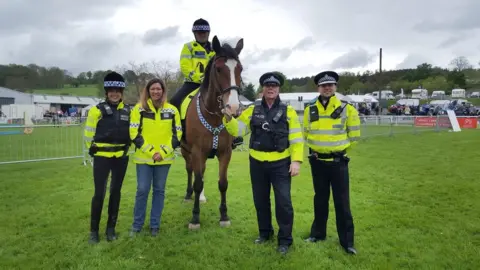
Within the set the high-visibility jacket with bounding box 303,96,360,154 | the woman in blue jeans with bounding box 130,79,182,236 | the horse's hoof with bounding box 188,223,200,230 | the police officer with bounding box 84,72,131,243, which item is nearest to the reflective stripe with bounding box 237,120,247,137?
the high-visibility jacket with bounding box 303,96,360,154

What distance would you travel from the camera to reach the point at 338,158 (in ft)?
14.0

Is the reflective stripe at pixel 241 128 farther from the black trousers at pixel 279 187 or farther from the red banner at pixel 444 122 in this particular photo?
the red banner at pixel 444 122

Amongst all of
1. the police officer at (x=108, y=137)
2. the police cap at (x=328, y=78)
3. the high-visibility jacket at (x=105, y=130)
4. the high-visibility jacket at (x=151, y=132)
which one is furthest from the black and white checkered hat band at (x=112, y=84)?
the police cap at (x=328, y=78)

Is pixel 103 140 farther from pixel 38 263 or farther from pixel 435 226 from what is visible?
pixel 435 226

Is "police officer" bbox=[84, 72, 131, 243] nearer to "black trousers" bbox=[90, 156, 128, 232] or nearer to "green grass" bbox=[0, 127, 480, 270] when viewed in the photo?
"black trousers" bbox=[90, 156, 128, 232]

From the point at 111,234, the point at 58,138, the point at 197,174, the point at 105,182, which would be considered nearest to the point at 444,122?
the point at 197,174

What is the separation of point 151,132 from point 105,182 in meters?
0.89

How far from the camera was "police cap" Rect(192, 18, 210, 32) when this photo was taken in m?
5.99

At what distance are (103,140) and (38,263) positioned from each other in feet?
5.33

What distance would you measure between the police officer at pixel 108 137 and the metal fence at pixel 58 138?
719 cm

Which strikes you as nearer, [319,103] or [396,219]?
[319,103]

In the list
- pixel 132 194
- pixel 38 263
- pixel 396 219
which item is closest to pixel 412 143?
pixel 396 219

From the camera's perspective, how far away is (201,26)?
600 cm

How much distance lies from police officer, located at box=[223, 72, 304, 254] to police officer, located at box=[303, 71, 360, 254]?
0.94 ft
